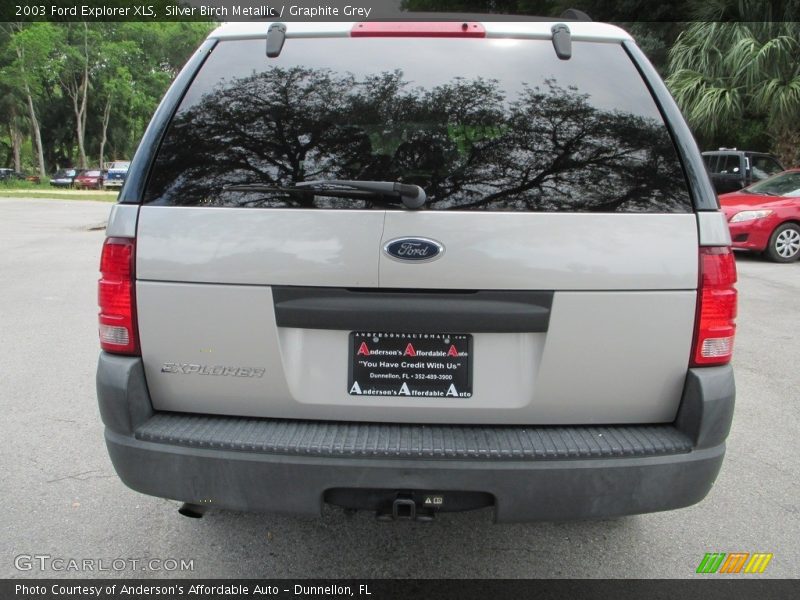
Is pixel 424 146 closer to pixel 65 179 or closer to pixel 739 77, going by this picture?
pixel 739 77

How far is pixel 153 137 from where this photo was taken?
223cm

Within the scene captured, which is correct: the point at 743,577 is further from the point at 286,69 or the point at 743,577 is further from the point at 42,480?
the point at 42,480

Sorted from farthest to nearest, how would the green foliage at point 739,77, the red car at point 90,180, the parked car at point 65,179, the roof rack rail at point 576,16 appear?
the parked car at point 65,179 → the red car at point 90,180 → the green foliage at point 739,77 → the roof rack rail at point 576,16

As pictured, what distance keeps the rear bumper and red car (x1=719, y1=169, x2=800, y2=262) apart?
9.49 m

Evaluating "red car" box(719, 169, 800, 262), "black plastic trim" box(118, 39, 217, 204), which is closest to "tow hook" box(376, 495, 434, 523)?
"black plastic trim" box(118, 39, 217, 204)

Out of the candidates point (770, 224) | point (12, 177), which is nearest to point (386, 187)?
point (770, 224)

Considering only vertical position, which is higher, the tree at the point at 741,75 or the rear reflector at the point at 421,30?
the tree at the point at 741,75

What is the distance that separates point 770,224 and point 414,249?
1038 cm

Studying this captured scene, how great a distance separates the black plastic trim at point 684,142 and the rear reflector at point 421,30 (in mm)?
546

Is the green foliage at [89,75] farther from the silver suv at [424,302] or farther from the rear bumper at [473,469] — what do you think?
the rear bumper at [473,469]

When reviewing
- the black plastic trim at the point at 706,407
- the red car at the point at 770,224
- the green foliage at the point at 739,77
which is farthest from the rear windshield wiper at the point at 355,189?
the green foliage at the point at 739,77

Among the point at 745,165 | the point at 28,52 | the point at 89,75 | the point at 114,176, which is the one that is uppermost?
the point at 28,52

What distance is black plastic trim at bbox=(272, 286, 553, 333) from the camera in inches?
80.9

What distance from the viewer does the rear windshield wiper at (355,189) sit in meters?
2.05
